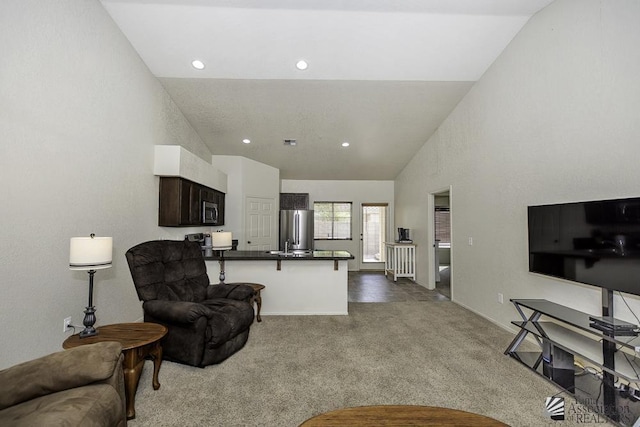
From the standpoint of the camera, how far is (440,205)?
344 inches

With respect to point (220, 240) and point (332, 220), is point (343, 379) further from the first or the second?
point (332, 220)

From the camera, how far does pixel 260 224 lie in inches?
263

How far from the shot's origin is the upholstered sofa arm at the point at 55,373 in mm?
1317

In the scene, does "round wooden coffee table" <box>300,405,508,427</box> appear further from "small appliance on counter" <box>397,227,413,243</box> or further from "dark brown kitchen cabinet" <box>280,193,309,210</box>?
"dark brown kitchen cabinet" <box>280,193,309,210</box>

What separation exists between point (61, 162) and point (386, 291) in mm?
5019

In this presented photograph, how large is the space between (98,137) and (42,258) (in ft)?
4.05

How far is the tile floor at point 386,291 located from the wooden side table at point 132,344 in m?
3.24

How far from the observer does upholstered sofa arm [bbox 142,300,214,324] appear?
2338 millimetres

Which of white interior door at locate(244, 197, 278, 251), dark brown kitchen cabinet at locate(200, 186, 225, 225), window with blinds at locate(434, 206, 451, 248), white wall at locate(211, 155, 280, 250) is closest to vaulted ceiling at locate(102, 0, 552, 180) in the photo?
white wall at locate(211, 155, 280, 250)

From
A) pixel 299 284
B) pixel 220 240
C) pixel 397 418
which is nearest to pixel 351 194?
pixel 299 284

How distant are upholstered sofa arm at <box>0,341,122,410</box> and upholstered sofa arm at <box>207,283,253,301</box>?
5.29 feet

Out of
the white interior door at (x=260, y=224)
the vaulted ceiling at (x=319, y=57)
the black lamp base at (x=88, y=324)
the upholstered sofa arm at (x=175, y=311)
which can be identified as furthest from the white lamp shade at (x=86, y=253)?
the white interior door at (x=260, y=224)

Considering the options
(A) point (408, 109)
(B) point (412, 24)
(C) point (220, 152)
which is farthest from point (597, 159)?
Result: (C) point (220, 152)

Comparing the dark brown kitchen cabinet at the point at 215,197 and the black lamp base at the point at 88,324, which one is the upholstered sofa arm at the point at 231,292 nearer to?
the black lamp base at the point at 88,324
